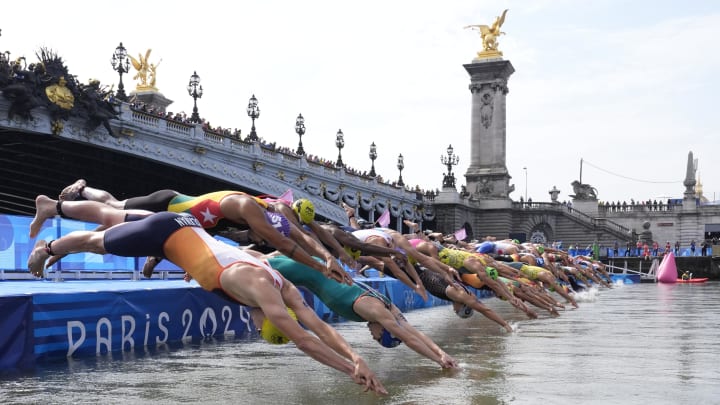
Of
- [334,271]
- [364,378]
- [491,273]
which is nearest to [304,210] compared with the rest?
[334,271]

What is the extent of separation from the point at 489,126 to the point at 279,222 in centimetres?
7342

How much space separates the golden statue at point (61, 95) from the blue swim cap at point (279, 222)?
3080cm

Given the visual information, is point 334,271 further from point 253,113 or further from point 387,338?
point 253,113

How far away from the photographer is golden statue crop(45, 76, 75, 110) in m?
36.7

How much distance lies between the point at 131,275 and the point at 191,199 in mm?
8220

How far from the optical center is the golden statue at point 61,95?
36.7m

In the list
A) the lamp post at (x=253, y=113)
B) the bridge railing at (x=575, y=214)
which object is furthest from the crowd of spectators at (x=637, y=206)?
the lamp post at (x=253, y=113)

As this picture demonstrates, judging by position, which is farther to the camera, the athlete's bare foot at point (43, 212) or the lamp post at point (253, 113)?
the lamp post at point (253, 113)

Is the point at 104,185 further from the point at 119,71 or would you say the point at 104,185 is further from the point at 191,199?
the point at 191,199

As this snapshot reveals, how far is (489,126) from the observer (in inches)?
3169

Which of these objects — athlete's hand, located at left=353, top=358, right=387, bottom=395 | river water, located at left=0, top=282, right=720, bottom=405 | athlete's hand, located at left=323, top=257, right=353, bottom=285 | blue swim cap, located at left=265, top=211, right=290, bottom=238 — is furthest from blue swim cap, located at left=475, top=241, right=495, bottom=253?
athlete's hand, located at left=353, top=358, right=387, bottom=395

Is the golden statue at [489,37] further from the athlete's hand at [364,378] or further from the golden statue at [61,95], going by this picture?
the athlete's hand at [364,378]

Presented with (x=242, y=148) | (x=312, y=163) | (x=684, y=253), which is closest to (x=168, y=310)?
(x=242, y=148)

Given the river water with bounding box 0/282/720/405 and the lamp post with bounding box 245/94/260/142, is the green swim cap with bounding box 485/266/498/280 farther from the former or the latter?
the lamp post with bounding box 245/94/260/142
